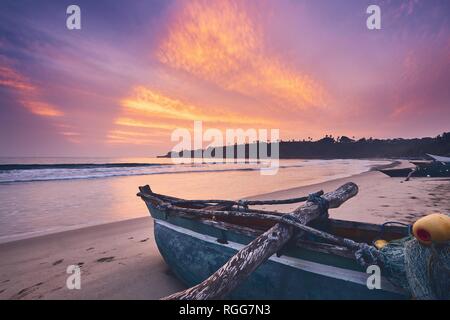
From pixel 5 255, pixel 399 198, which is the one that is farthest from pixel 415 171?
pixel 5 255

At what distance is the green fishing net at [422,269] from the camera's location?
1.83 metres

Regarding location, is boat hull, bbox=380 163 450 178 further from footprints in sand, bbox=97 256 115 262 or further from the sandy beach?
footprints in sand, bbox=97 256 115 262

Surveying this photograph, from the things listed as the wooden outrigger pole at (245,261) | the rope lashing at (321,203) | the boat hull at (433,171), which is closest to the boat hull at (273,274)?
the wooden outrigger pole at (245,261)

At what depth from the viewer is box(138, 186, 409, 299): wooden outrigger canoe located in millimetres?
2279

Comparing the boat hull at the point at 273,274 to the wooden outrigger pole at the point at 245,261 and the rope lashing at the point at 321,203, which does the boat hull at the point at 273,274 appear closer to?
the wooden outrigger pole at the point at 245,261

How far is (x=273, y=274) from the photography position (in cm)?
278

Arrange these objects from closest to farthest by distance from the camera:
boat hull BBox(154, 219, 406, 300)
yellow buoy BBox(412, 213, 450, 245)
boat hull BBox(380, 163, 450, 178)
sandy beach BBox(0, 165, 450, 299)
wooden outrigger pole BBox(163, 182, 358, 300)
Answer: yellow buoy BBox(412, 213, 450, 245) → wooden outrigger pole BBox(163, 182, 358, 300) → boat hull BBox(154, 219, 406, 300) → sandy beach BBox(0, 165, 450, 299) → boat hull BBox(380, 163, 450, 178)

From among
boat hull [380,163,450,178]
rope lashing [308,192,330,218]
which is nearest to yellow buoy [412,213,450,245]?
rope lashing [308,192,330,218]

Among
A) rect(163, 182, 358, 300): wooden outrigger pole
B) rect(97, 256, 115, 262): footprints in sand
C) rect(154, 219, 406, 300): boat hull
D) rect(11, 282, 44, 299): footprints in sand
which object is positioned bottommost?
rect(11, 282, 44, 299): footprints in sand

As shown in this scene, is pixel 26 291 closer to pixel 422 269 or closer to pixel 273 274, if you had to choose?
pixel 273 274

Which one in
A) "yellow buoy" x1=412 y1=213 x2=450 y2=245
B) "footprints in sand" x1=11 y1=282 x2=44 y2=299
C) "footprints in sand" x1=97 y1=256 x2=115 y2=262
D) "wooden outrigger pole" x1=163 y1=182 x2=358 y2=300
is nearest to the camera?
"yellow buoy" x1=412 y1=213 x2=450 y2=245

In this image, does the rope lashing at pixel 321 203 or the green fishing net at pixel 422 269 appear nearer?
the green fishing net at pixel 422 269

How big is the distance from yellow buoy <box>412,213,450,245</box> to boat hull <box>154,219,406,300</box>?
545 mm

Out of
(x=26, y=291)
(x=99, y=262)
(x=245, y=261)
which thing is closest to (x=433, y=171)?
(x=245, y=261)
